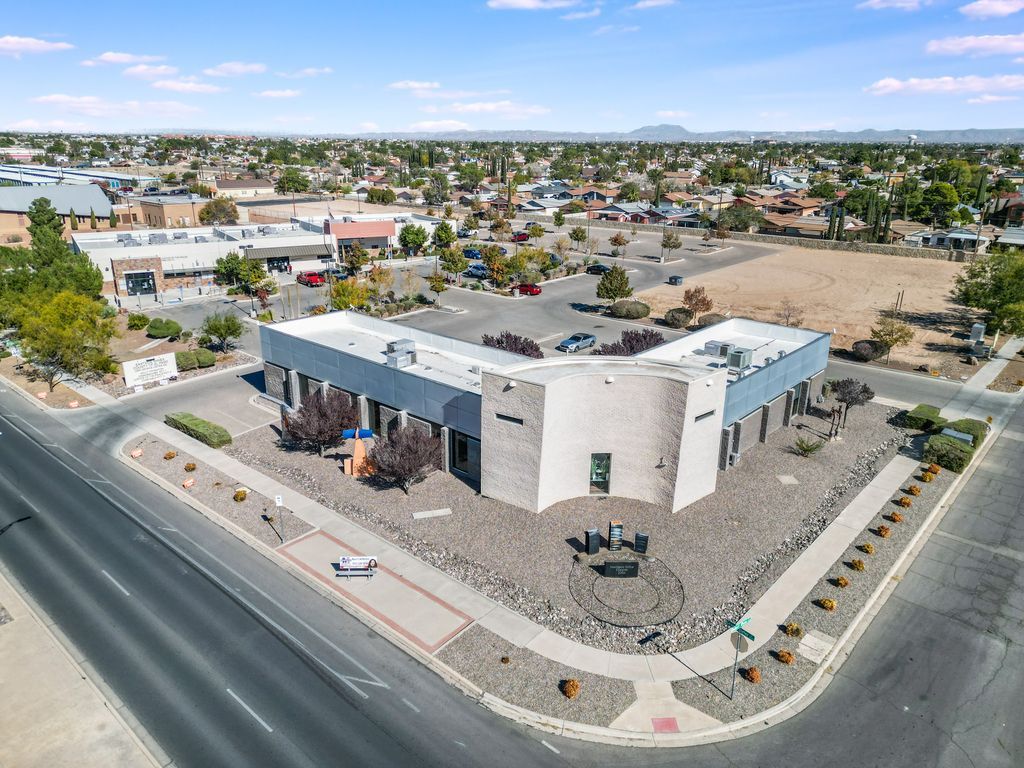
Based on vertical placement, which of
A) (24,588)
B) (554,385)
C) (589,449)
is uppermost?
(554,385)

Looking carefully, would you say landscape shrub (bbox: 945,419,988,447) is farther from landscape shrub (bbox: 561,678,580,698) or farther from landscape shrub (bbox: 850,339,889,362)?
landscape shrub (bbox: 561,678,580,698)

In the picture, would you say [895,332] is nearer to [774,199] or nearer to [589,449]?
[589,449]

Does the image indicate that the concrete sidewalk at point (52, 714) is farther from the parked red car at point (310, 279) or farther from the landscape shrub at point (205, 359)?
the parked red car at point (310, 279)

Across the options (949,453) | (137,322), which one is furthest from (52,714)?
(137,322)

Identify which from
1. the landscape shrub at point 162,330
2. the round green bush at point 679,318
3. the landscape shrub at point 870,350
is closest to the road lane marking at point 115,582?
the landscape shrub at point 162,330

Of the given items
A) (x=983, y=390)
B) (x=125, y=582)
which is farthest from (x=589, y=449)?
(x=983, y=390)

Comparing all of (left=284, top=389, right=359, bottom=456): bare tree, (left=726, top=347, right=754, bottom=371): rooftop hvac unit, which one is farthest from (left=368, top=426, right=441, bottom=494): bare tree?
(left=726, top=347, right=754, bottom=371): rooftop hvac unit
